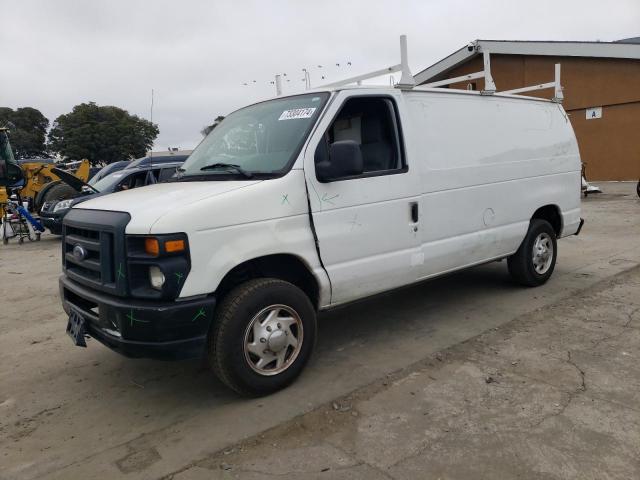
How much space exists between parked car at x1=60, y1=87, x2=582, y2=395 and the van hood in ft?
0.06

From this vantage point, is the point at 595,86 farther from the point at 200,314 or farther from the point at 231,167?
the point at 200,314

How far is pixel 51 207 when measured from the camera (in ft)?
40.0

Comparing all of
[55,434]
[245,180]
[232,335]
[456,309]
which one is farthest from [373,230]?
[55,434]

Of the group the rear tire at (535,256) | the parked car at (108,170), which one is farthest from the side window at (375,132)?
the parked car at (108,170)

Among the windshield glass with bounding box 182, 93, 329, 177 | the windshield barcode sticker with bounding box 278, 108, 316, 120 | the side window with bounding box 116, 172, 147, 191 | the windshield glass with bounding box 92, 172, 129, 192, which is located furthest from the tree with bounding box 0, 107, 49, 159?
the windshield barcode sticker with bounding box 278, 108, 316, 120

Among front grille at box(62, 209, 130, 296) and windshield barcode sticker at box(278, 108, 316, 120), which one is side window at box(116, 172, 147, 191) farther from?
windshield barcode sticker at box(278, 108, 316, 120)

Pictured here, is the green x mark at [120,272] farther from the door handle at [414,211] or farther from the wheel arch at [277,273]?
the door handle at [414,211]

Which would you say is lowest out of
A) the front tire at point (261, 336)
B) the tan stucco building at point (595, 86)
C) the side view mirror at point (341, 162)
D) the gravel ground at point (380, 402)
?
the gravel ground at point (380, 402)

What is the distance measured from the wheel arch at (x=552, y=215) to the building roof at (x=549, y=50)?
1095 centimetres

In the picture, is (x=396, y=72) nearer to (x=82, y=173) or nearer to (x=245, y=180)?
(x=245, y=180)

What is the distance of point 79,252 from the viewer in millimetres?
3566

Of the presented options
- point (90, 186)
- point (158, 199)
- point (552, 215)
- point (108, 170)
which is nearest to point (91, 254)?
point (158, 199)

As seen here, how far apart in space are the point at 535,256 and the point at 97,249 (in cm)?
462

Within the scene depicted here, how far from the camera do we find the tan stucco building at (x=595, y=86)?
56.7ft
